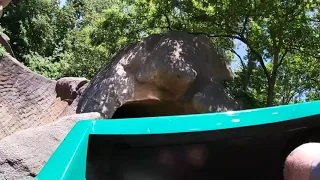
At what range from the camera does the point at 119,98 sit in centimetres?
640

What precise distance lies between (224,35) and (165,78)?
2445 mm

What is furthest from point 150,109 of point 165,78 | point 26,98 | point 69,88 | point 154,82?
point 26,98

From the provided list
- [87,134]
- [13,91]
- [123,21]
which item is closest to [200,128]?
[87,134]

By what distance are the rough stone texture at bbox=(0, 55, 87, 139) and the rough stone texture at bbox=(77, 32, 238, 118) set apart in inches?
37.5

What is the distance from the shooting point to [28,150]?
149 inches

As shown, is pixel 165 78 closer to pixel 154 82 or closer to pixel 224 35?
pixel 154 82

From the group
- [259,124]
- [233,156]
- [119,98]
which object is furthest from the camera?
[119,98]

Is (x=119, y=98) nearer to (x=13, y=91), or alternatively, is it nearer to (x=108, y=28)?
(x=13, y=91)

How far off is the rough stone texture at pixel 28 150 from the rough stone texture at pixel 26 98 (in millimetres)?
2888

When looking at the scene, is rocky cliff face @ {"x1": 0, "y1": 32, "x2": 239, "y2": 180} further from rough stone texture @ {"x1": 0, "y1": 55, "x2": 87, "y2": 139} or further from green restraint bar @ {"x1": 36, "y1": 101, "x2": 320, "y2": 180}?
green restraint bar @ {"x1": 36, "y1": 101, "x2": 320, "y2": 180}

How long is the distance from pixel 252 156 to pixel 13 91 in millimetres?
5997

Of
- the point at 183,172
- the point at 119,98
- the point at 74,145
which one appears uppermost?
the point at 119,98

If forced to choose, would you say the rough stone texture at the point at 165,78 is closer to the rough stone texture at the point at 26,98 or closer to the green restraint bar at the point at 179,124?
the rough stone texture at the point at 26,98

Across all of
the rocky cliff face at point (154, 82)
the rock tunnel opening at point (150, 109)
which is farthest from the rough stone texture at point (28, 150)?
the rock tunnel opening at point (150, 109)
